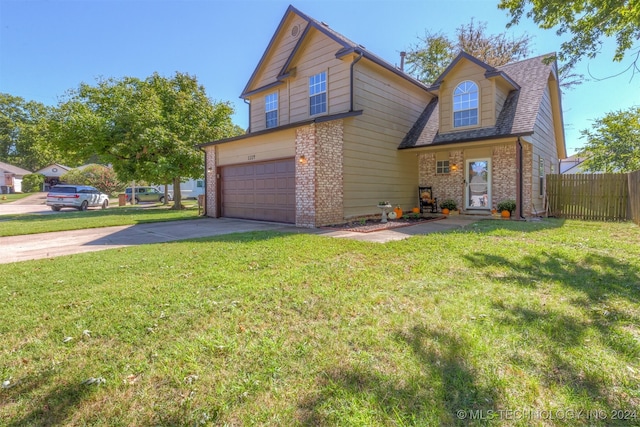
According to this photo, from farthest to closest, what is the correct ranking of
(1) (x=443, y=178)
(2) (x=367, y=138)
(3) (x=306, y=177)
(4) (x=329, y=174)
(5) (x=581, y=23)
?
1. (1) (x=443, y=178)
2. (2) (x=367, y=138)
3. (4) (x=329, y=174)
4. (3) (x=306, y=177)
5. (5) (x=581, y=23)

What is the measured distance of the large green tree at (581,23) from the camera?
754cm

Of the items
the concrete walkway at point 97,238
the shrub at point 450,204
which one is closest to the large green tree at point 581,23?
the shrub at point 450,204

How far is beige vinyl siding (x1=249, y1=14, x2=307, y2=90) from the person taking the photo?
41.5 ft

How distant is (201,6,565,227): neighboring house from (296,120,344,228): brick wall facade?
32mm

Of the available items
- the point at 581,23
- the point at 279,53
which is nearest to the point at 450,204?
the point at 581,23

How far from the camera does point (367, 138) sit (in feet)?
36.6

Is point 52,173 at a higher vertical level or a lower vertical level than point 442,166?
higher

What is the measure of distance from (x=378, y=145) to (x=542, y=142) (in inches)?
272

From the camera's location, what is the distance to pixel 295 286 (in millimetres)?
4027

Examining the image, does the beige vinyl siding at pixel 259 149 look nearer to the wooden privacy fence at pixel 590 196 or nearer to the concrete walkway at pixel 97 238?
the concrete walkway at pixel 97 238

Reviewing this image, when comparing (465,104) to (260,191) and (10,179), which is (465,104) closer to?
(260,191)

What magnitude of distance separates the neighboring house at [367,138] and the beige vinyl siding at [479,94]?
1.5 inches

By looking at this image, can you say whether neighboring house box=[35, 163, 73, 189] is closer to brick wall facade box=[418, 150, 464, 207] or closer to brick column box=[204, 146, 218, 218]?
brick column box=[204, 146, 218, 218]

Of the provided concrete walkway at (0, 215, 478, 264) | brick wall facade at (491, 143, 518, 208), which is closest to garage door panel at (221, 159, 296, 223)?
concrete walkway at (0, 215, 478, 264)
